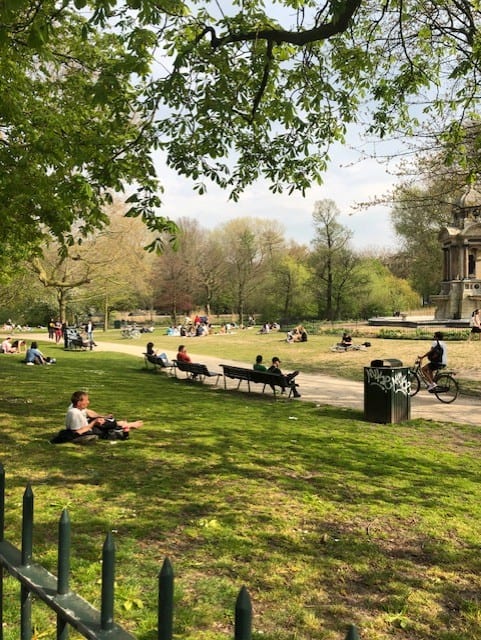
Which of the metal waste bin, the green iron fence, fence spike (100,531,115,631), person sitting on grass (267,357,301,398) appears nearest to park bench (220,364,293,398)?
person sitting on grass (267,357,301,398)

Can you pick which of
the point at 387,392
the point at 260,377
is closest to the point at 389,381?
the point at 387,392

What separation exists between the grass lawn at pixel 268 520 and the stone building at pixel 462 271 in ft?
107

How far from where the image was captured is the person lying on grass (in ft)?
26.9

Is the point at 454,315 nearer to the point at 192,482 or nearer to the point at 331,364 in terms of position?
the point at 331,364

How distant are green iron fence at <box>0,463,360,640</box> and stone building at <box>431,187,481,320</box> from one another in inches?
1657

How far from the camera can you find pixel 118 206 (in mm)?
37469

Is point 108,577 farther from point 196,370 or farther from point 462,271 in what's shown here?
point 462,271

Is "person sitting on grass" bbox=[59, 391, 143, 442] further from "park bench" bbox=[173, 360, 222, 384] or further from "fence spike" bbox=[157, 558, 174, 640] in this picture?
"park bench" bbox=[173, 360, 222, 384]

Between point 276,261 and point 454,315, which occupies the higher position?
point 276,261

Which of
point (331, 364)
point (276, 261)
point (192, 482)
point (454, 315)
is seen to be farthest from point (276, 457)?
point (276, 261)

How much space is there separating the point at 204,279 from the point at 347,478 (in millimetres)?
65130

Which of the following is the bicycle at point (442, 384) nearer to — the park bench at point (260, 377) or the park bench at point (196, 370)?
the park bench at point (260, 377)

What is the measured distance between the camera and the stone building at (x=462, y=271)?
40719 millimetres

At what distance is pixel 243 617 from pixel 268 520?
440cm
